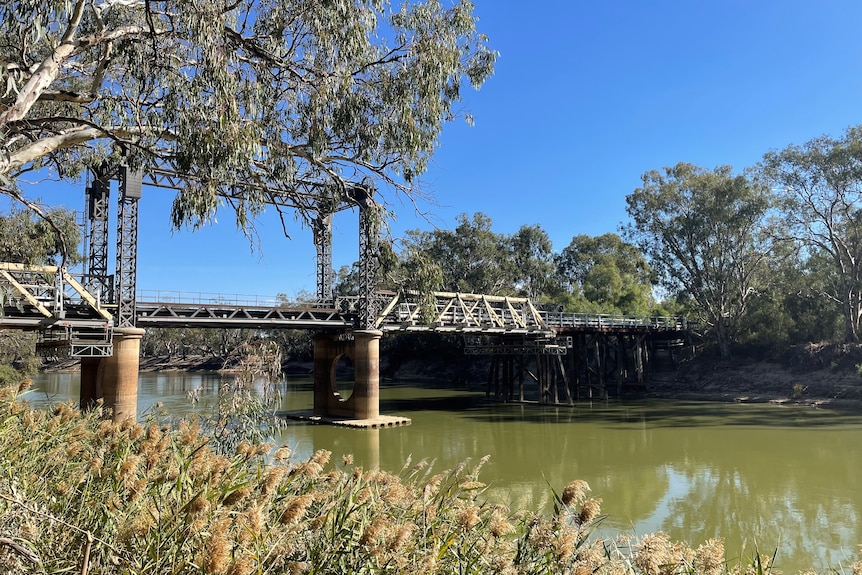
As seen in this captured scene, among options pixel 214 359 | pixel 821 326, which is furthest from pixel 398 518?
pixel 214 359

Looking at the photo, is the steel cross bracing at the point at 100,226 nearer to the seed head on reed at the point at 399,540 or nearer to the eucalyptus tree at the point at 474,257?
the seed head on reed at the point at 399,540

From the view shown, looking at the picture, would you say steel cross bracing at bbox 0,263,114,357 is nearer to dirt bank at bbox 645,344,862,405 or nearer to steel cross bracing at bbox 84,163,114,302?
steel cross bracing at bbox 84,163,114,302

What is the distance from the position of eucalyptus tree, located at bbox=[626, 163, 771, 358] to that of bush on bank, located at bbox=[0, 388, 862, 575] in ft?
110

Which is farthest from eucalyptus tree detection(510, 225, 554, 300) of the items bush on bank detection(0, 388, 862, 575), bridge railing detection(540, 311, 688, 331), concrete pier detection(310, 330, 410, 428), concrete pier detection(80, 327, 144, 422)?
bush on bank detection(0, 388, 862, 575)

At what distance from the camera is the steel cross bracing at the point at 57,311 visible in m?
14.8

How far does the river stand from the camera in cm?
891

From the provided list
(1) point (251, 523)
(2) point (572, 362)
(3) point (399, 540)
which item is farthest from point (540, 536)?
(2) point (572, 362)

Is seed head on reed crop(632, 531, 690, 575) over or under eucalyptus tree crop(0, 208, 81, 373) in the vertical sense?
under

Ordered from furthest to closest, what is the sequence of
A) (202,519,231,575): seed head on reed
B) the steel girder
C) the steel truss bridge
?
the steel girder → the steel truss bridge → (202,519,231,575): seed head on reed

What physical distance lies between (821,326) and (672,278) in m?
8.12

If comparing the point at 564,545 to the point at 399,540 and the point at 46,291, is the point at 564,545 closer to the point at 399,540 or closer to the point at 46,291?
the point at 399,540

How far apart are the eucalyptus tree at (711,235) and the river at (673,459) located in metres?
10.2

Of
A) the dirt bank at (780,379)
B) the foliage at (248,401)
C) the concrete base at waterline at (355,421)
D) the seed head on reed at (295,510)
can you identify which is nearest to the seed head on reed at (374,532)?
the seed head on reed at (295,510)

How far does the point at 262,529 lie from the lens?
2.61 meters
